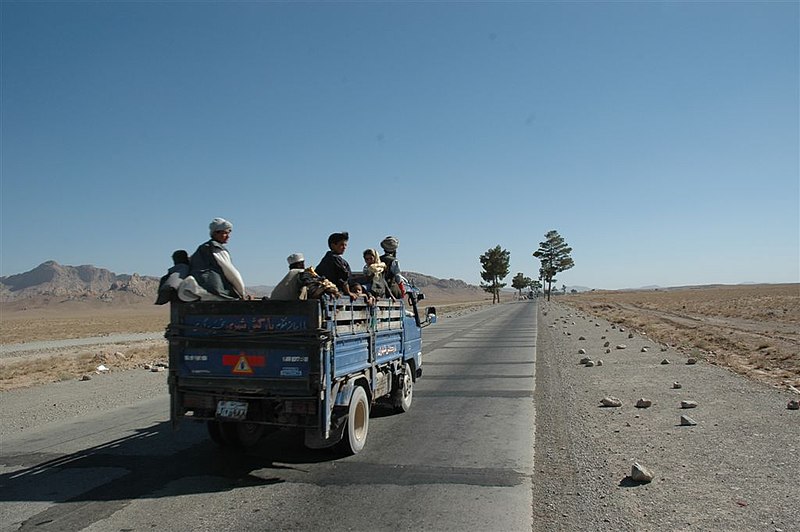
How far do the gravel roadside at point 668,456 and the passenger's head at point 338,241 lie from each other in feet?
11.3

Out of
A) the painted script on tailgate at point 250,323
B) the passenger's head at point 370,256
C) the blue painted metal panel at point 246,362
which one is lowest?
the blue painted metal panel at point 246,362

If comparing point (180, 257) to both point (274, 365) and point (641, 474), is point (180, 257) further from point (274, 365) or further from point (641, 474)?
point (641, 474)

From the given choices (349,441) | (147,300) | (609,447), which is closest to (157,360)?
(349,441)

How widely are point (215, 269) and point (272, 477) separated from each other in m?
2.33

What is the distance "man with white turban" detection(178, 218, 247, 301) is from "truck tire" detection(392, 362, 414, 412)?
10.8ft

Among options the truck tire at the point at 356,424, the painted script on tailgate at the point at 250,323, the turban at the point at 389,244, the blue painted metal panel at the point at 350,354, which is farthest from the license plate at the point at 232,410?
the turban at the point at 389,244

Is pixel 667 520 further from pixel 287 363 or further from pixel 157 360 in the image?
pixel 157 360

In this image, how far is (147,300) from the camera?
166500mm

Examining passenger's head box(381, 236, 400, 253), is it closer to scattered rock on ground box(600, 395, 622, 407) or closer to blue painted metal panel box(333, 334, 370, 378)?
blue painted metal panel box(333, 334, 370, 378)

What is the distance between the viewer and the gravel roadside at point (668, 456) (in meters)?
5.16

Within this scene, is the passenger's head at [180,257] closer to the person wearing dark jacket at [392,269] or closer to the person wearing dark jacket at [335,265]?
the person wearing dark jacket at [335,265]

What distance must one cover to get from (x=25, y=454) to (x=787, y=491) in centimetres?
827

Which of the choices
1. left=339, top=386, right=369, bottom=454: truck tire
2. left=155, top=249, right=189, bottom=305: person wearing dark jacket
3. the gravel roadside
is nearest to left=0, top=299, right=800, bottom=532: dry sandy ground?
the gravel roadside

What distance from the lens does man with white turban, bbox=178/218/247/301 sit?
6.86 metres
